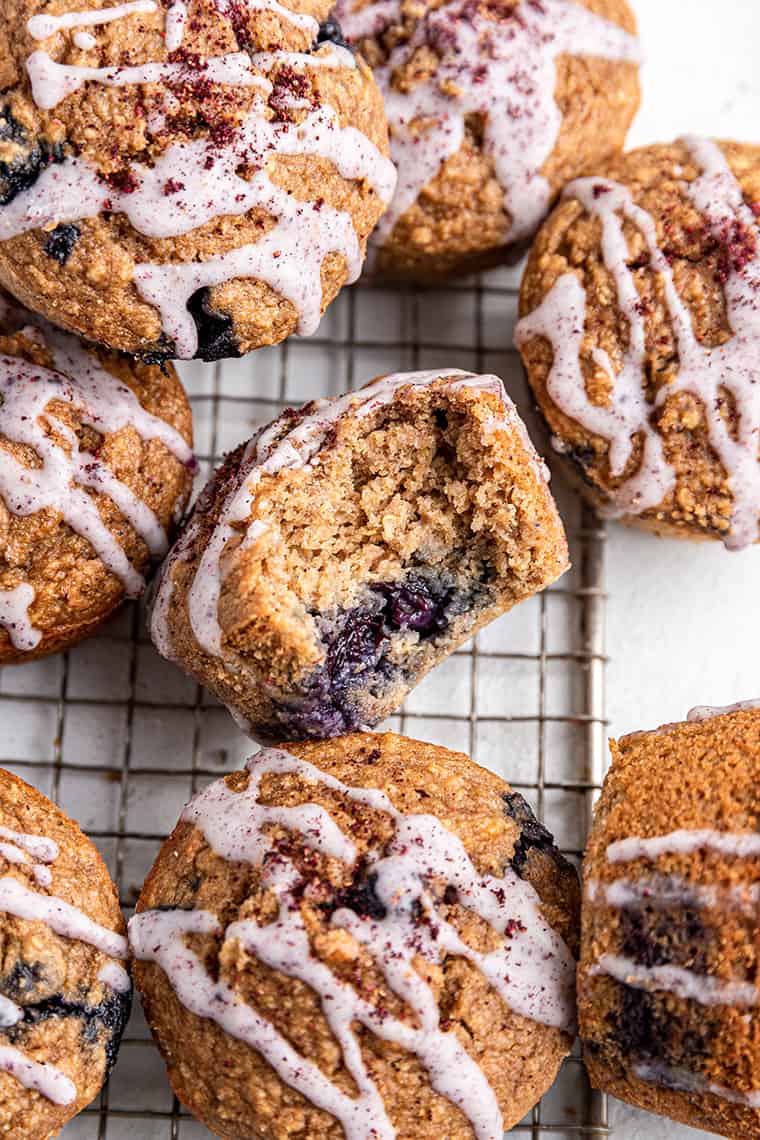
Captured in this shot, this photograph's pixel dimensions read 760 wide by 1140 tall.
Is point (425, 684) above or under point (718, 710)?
under

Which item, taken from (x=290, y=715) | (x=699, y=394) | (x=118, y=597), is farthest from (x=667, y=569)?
(x=118, y=597)

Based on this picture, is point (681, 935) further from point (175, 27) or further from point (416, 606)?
point (175, 27)

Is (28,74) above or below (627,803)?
above

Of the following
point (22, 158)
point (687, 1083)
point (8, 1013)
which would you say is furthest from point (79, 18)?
point (687, 1083)

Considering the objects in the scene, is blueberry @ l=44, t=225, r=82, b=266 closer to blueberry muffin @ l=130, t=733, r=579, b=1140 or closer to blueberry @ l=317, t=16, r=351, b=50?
blueberry @ l=317, t=16, r=351, b=50

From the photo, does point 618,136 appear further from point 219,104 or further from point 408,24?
point 219,104

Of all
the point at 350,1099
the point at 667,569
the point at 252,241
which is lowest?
the point at 350,1099

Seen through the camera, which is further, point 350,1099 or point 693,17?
point 693,17

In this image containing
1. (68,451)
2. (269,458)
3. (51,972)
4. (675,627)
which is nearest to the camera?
(51,972)
